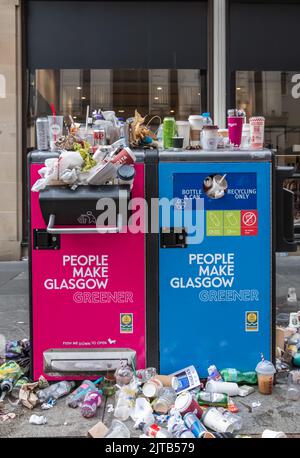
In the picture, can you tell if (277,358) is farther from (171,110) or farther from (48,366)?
(171,110)

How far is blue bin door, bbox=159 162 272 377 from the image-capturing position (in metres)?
3.27

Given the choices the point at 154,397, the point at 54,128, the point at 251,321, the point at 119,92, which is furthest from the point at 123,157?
the point at 119,92

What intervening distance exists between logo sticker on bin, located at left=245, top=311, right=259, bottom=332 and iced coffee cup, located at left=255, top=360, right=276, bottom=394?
0.24 meters

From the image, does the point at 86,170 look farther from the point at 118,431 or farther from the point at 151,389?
the point at 118,431

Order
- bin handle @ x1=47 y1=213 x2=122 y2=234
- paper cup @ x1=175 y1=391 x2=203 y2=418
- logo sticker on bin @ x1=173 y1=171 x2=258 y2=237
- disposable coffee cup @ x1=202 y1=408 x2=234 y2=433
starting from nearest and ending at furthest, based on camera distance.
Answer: disposable coffee cup @ x1=202 y1=408 x2=234 y2=433, paper cup @ x1=175 y1=391 x2=203 y2=418, bin handle @ x1=47 y1=213 x2=122 y2=234, logo sticker on bin @ x1=173 y1=171 x2=258 y2=237

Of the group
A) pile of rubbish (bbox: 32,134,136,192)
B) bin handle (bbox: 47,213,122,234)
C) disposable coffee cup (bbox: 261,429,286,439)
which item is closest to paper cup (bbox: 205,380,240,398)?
disposable coffee cup (bbox: 261,429,286,439)

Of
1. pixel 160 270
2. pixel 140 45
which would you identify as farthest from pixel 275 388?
pixel 140 45

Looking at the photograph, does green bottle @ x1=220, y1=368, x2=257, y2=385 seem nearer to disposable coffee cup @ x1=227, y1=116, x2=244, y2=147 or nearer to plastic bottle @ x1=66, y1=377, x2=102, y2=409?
plastic bottle @ x1=66, y1=377, x2=102, y2=409

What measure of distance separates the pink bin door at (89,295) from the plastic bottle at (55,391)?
7 centimetres

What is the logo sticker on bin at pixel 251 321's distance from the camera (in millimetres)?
3334

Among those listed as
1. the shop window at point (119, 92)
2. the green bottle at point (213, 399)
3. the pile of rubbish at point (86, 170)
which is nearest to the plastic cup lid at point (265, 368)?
the green bottle at point (213, 399)

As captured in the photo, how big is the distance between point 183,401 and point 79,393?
0.68 m

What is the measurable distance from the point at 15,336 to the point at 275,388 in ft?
7.57

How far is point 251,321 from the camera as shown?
3340 mm
